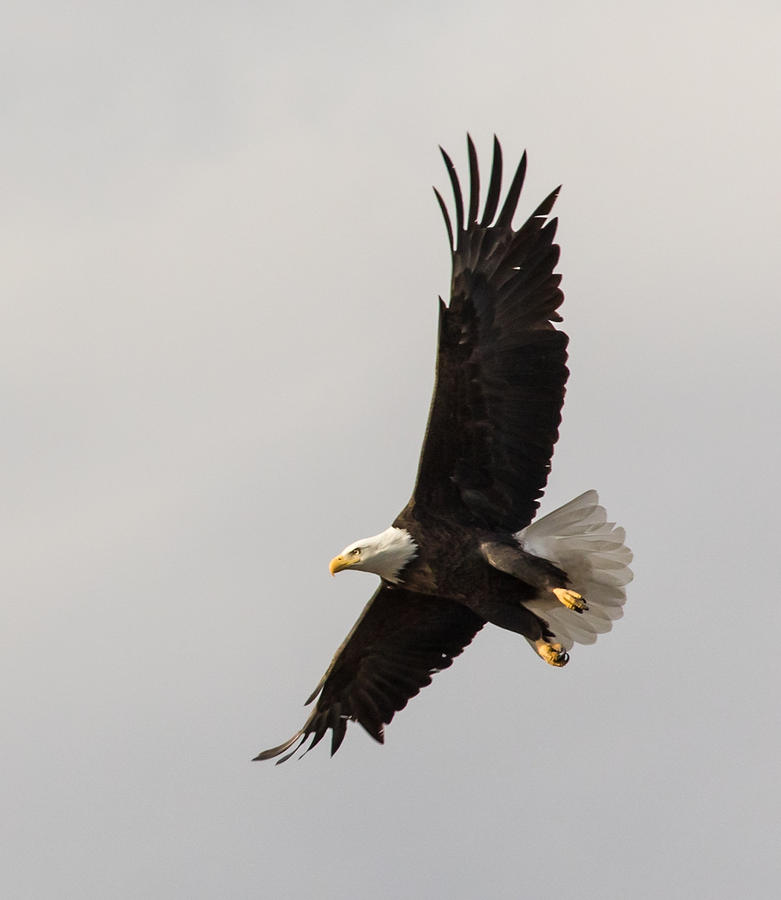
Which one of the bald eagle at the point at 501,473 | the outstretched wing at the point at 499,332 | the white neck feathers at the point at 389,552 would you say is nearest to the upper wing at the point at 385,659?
the bald eagle at the point at 501,473

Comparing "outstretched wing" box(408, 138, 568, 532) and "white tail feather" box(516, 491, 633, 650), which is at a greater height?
"outstretched wing" box(408, 138, 568, 532)

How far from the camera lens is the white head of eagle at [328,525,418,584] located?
15.4 meters

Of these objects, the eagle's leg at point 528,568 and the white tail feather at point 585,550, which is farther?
the white tail feather at point 585,550

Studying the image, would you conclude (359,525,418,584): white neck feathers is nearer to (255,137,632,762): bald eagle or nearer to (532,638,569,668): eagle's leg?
(255,137,632,762): bald eagle

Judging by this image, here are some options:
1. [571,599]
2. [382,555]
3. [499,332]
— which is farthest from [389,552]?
[499,332]

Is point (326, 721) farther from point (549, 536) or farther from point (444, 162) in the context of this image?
point (444, 162)

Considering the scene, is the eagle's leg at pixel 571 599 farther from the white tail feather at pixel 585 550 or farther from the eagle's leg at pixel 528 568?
the white tail feather at pixel 585 550

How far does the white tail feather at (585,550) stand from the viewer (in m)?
15.4

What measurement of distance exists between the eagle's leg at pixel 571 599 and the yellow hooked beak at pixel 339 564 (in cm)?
142

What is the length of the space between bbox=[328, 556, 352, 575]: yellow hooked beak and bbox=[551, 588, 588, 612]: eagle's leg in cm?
142

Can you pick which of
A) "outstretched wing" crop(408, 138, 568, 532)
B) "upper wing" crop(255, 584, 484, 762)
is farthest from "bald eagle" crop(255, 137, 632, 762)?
"upper wing" crop(255, 584, 484, 762)

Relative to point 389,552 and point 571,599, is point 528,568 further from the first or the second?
point 389,552

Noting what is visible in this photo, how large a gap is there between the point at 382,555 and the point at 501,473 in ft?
3.11

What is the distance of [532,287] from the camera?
48.9ft
